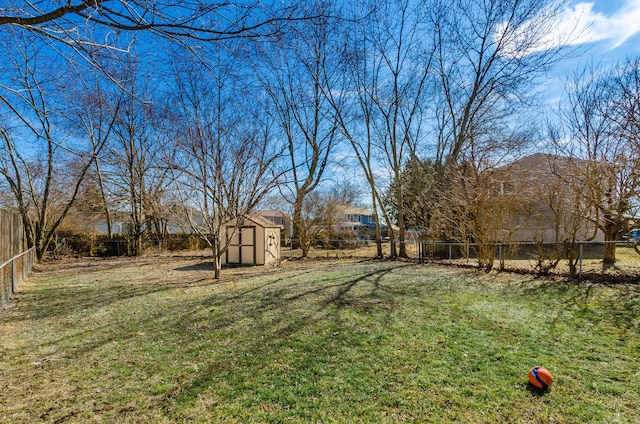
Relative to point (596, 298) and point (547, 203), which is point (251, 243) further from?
point (596, 298)

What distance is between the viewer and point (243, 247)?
12.7m

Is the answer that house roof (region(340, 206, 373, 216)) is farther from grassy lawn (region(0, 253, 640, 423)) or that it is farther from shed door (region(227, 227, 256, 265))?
grassy lawn (region(0, 253, 640, 423))

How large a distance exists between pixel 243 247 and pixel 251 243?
409 mm

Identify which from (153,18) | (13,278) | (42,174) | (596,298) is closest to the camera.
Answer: (153,18)

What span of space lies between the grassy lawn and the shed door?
20.3 feet

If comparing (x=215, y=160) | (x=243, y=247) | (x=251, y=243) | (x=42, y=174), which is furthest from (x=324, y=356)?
(x=42, y=174)

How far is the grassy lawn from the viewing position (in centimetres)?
236

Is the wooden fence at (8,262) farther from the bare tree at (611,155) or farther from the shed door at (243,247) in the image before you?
the bare tree at (611,155)

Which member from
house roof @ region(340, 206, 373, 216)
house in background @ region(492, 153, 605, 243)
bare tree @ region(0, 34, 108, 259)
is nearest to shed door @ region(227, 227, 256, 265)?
bare tree @ region(0, 34, 108, 259)

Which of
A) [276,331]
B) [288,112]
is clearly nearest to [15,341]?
[276,331]

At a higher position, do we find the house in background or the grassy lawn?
the house in background

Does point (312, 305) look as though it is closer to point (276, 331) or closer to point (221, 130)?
point (276, 331)

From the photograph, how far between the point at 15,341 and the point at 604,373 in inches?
251

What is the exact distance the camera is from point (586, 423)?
7.03 feet
